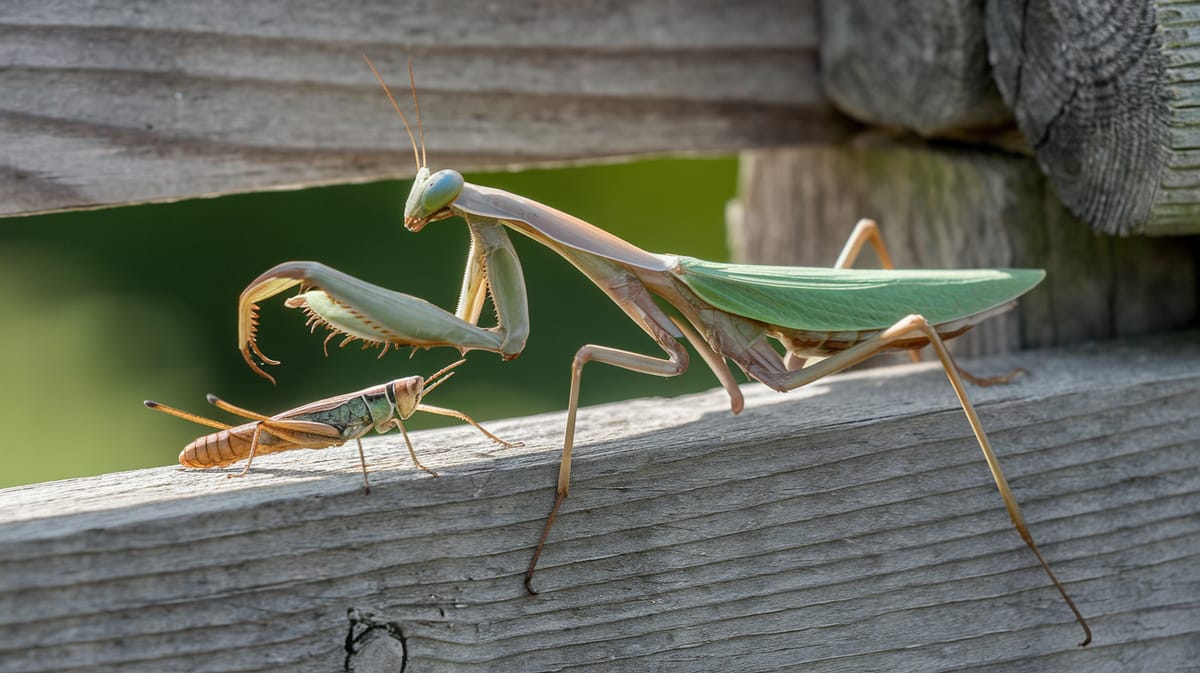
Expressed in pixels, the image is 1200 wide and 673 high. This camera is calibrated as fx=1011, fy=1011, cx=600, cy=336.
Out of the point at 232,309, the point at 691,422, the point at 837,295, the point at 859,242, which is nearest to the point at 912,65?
the point at 859,242

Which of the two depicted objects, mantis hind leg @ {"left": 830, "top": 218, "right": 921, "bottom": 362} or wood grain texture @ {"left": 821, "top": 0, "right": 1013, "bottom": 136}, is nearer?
wood grain texture @ {"left": 821, "top": 0, "right": 1013, "bottom": 136}

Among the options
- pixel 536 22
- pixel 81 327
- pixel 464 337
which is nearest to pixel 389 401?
pixel 464 337

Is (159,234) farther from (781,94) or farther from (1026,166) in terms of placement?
(1026,166)

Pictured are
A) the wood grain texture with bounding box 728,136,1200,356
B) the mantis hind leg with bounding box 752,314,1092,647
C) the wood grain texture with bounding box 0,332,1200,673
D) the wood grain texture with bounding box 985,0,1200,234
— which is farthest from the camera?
the wood grain texture with bounding box 728,136,1200,356

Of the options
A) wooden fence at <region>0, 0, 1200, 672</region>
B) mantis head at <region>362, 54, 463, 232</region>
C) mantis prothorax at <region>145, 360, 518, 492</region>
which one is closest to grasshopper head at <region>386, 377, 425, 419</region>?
mantis prothorax at <region>145, 360, 518, 492</region>

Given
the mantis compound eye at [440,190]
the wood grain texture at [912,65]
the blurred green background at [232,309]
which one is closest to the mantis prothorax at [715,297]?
the mantis compound eye at [440,190]

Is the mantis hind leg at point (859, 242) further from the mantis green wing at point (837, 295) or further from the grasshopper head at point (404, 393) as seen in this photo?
the grasshopper head at point (404, 393)

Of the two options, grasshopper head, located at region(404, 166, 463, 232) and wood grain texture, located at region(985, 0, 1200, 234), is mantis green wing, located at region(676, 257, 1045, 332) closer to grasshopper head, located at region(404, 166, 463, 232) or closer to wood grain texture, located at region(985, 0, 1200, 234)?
wood grain texture, located at region(985, 0, 1200, 234)
